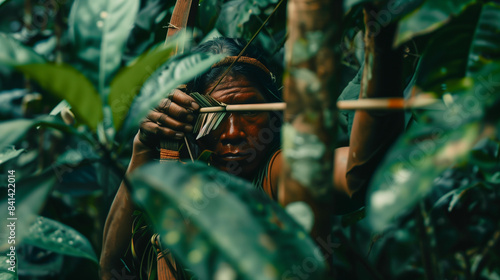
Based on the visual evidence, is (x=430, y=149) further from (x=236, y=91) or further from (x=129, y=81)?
(x=236, y=91)

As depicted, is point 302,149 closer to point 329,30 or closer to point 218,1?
point 329,30

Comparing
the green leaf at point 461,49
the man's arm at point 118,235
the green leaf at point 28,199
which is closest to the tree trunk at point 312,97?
the green leaf at point 461,49

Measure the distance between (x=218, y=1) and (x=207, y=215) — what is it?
1169 millimetres

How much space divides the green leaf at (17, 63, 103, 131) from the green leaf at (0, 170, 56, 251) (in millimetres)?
81

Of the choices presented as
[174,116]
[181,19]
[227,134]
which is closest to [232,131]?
[227,134]

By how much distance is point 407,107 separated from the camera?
357mm

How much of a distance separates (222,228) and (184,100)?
0.50m

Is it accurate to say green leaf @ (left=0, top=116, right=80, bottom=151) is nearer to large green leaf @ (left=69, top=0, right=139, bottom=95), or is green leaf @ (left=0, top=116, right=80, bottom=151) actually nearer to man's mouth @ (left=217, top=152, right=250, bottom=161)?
large green leaf @ (left=69, top=0, right=139, bottom=95)

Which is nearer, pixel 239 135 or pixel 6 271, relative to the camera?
pixel 6 271

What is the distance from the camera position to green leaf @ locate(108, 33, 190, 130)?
440 mm

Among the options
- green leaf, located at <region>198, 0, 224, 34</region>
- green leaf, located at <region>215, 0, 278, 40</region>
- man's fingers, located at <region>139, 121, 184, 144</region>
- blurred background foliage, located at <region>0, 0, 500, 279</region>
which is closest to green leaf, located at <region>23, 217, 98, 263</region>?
blurred background foliage, located at <region>0, 0, 500, 279</region>

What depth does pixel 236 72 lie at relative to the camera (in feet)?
3.13

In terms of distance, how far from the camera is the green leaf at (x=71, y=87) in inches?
15.4

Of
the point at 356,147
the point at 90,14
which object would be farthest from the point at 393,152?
the point at 90,14
